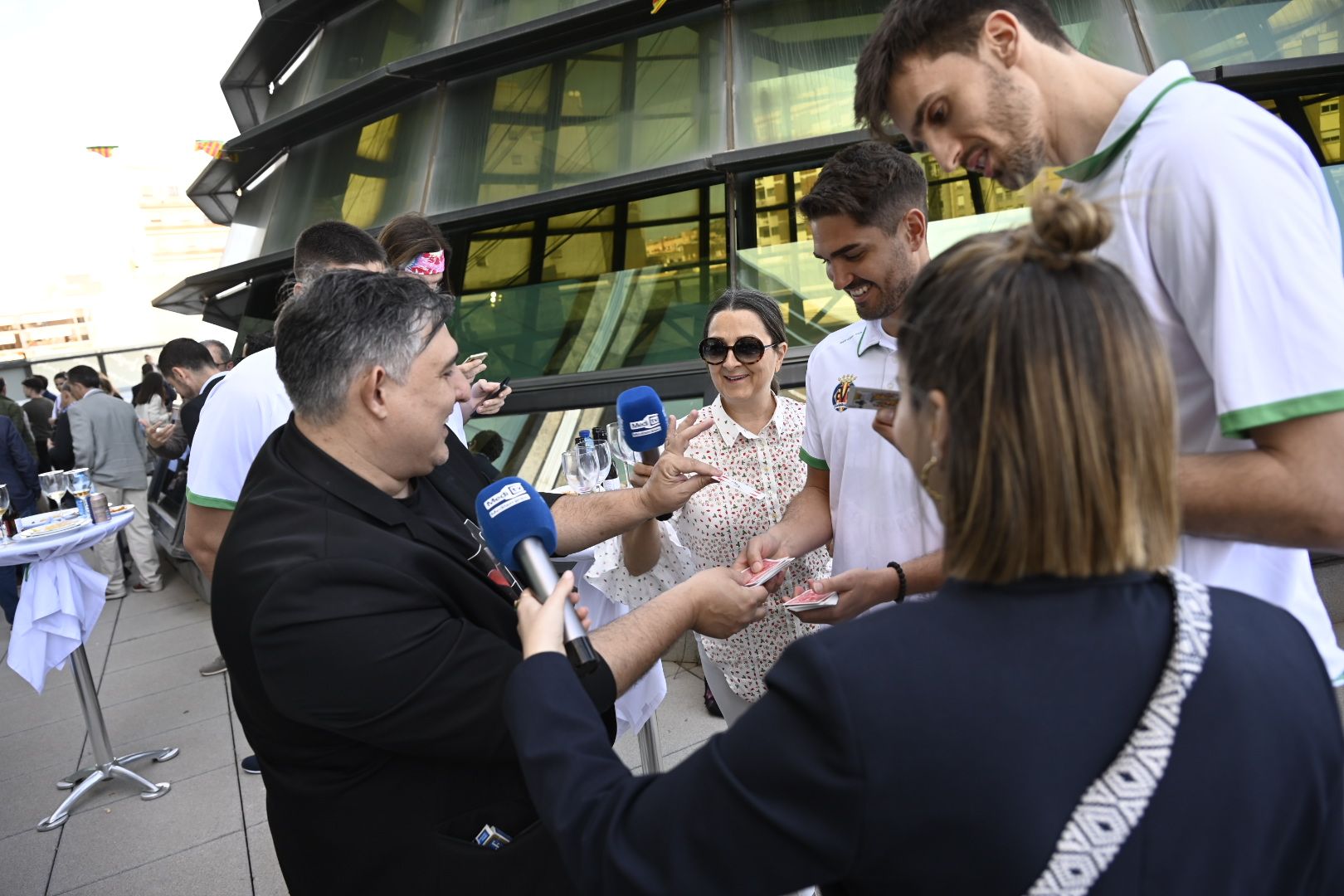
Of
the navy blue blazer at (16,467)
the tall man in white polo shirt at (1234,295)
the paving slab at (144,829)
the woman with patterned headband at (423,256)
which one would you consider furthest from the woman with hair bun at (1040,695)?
the navy blue blazer at (16,467)

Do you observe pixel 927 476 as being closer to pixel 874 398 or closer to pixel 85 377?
pixel 874 398

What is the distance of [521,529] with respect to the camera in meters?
1.73

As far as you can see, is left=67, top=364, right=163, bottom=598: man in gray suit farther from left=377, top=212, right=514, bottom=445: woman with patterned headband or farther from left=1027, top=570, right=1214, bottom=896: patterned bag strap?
left=1027, top=570, right=1214, bottom=896: patterned bag strap

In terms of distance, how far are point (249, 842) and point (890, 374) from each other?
13.0 ft

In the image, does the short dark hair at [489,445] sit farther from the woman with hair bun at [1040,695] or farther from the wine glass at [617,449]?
the woman with hair bun at [1040,695]

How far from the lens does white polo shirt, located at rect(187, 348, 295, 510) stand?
3.72m

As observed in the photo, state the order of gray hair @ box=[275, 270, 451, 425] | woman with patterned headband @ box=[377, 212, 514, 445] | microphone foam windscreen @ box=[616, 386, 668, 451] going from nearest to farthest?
gray hair @ box=[275, 270, 451, 425]
microphone foam windscreen @ box=[616, 386, 668, 451]
woman with patterned headband @ box=[377, 212, 514, 445]

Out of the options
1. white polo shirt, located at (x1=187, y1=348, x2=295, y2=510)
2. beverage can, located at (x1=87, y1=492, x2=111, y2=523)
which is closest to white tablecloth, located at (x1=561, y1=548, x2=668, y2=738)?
white polo shirt, located at (x1=187, y1=348, x2=295, y2=510)

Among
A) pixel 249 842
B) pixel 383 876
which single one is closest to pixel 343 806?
pixel 383 876

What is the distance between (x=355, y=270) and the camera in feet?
6.71

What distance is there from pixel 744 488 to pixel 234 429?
217cm

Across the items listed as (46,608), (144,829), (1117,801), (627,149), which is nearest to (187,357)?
(46,608)

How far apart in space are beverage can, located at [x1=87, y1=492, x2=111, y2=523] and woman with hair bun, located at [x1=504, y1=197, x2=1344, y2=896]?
6213 mm

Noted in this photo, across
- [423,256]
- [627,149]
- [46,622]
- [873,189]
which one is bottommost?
[46,622]
